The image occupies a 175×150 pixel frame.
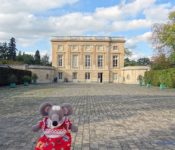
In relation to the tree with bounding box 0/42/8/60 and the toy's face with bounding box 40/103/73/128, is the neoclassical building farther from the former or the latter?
the toy's face with bounding box 40/103/73/128

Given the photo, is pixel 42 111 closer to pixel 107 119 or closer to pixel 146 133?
pixel 146 133

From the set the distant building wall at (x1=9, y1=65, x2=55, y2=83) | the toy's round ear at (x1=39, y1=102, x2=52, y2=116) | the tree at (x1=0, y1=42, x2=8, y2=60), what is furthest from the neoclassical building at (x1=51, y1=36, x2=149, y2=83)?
the toy's round ear at (x1=39, y1=102, x2=52, y2=116)

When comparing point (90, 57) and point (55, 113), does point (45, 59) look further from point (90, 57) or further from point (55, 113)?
point (55, 113)

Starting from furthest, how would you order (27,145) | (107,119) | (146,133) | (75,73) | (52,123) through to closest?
1. (75,73)
2. (107,119)
3. (146,133)
4. (27,145)
5. (52,123)

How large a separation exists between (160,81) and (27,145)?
34170mm

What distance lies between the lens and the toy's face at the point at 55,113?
3.87m

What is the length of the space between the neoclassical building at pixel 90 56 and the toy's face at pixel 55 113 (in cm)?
6947

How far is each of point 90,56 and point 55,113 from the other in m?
71.1

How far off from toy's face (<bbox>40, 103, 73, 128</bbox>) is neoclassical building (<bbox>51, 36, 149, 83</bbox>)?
69.5m

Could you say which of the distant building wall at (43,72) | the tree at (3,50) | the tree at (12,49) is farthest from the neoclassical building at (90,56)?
the tree at (12,49)

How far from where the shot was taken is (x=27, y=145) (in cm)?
597

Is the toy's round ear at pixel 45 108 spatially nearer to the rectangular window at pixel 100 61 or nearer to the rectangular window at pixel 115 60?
the rectangular window at pixel 100 61

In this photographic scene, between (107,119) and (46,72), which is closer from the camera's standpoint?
(107,119)

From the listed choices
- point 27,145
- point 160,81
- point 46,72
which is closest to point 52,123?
point 27,145
